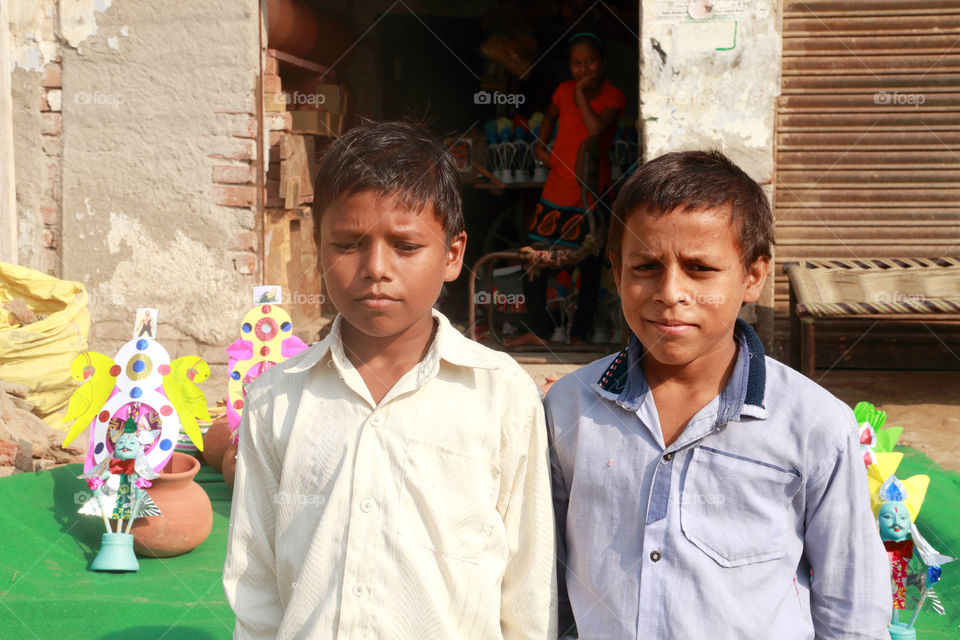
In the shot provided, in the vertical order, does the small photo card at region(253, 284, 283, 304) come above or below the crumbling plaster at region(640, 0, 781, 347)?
below

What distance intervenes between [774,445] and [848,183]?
4146 millimetres

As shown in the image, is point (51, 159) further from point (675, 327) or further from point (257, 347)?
point (675, 327)

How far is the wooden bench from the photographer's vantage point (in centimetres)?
435

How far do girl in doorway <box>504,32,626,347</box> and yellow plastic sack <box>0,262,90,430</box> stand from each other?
262 cm

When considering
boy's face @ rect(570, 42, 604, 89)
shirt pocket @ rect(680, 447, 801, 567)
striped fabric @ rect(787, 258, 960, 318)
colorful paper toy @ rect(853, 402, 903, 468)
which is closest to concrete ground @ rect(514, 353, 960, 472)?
striped fabric @ rect(787, 258, 960, 318)

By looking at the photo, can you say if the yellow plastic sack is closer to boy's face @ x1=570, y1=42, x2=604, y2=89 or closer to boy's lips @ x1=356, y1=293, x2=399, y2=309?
boy's face @ x1=570, y1=42, x2=604, y2=89

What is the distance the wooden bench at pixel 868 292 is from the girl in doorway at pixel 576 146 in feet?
5.00

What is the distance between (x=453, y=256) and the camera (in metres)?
1.68

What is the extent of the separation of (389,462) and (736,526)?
1.87ft

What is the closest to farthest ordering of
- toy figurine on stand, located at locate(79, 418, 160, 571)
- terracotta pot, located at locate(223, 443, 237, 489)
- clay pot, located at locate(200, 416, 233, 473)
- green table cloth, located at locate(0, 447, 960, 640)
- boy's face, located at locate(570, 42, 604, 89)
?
green table cloth, located at locate(0, 447, 960, 640) < toy figurine on stand, located at locate(79, 418, 160, 571) < terracotta pot, located at locate(223, 443, 237, 489) < clay pot, located at locate(200, 416, 233, 473) < boy's face, located at locate(570, 42, 604, 89)

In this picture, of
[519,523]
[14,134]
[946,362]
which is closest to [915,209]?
[946,362]

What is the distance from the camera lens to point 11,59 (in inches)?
212

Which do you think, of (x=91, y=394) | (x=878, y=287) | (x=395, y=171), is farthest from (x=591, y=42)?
(x=395, y=171)

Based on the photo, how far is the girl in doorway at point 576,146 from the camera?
5730mm
